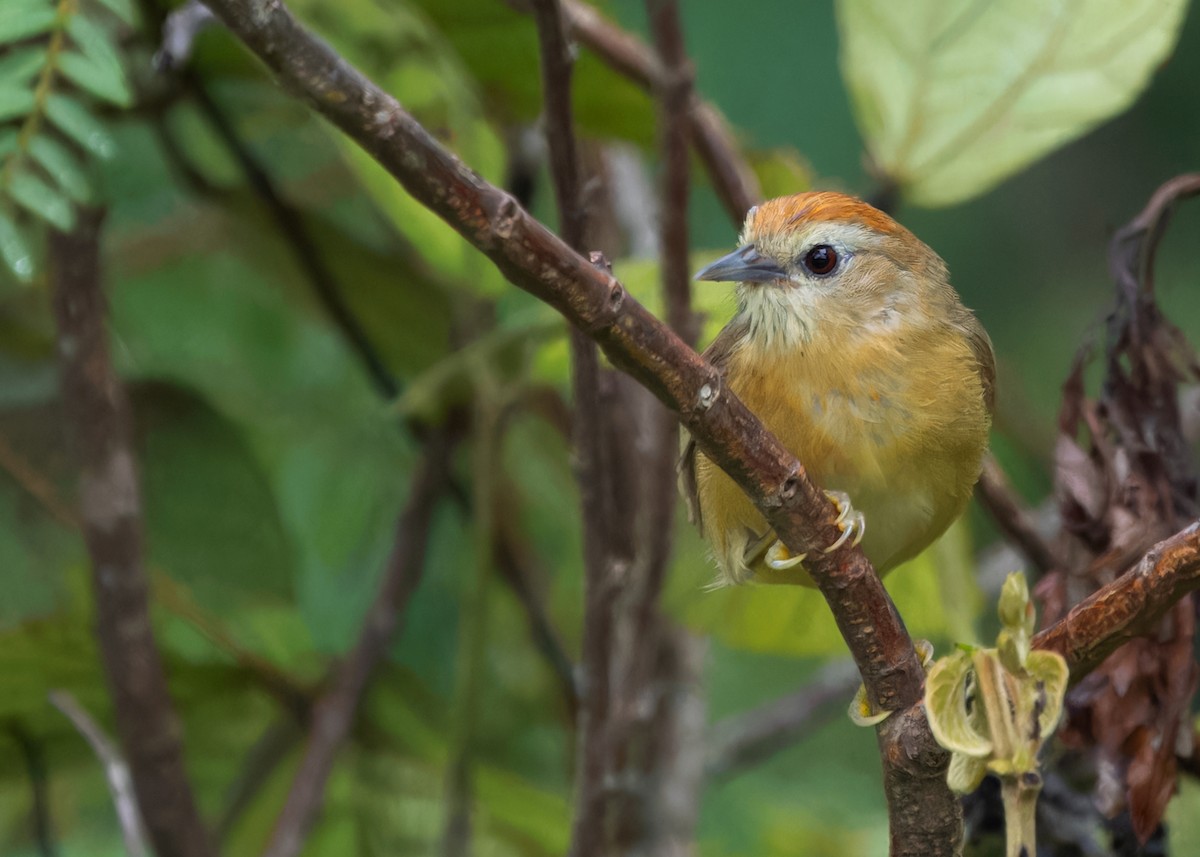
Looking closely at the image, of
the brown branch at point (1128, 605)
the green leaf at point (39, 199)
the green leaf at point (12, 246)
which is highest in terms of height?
the green leaf at point (39, 199)

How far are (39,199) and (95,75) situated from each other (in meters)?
0.16

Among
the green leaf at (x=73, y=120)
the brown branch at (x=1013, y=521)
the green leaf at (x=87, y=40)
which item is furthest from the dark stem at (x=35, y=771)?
the brown branch at (x=1013, y=521)

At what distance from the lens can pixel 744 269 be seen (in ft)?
7.04

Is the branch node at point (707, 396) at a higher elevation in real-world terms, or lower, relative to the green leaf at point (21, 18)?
lower

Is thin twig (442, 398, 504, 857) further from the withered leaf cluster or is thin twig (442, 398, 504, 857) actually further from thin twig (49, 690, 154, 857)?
the withered leaf cluster

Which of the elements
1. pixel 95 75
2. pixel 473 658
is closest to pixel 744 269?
pixel 473 658

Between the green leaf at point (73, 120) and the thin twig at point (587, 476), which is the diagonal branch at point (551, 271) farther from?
the green leaf at point (73, 120)

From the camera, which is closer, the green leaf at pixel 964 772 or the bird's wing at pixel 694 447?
the green leaf at pixel 964 772

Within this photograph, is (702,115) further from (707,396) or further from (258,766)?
(258,766)

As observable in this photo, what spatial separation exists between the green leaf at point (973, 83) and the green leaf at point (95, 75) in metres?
1.28

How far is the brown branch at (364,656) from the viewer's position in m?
2.38

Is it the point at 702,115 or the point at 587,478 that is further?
the point at 702,115

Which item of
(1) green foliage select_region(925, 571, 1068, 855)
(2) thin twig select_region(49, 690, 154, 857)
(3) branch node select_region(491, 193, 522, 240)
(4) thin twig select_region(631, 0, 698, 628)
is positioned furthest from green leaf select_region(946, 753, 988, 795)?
(2) thin twig select_region(49, 690, 154, 857)

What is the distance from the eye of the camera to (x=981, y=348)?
7.07 feet
